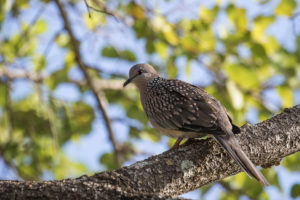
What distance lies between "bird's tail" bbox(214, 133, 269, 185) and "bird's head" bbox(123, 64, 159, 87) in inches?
77.2

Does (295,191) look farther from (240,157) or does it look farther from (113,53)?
(113,53)

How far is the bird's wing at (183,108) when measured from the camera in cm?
404

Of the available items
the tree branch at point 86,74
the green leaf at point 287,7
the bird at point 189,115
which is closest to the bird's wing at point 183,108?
the bird at point 189,115

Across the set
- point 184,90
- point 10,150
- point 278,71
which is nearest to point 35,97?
point 10,150

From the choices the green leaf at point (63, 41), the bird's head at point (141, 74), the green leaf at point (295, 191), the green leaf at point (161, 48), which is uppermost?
the green leaf at point (63, 41)

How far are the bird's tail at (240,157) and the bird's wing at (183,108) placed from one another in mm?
164

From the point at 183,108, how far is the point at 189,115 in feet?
0.57

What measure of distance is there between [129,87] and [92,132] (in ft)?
3.10

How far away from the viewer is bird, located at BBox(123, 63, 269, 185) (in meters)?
3.60

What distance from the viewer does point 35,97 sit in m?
6.99

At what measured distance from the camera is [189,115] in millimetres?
4184

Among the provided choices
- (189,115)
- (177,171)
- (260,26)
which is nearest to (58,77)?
(189,115)

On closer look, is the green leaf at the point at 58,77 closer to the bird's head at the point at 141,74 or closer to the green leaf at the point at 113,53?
the green leaf at the point at 113,53

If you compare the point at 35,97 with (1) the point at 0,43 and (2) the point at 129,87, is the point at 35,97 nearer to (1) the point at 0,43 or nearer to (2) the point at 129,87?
(1) the point at 0,43
